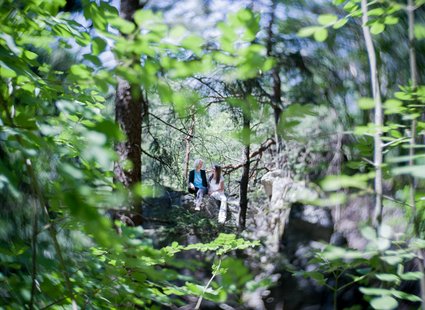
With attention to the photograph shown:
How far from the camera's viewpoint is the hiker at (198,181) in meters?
2.61

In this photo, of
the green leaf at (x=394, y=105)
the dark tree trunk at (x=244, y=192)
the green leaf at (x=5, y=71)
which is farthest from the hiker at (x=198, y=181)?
the green leaf at (x=5, y=71)

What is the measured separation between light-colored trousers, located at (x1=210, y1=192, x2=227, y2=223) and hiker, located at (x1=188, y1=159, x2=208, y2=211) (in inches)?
3.1

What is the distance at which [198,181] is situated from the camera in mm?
2625

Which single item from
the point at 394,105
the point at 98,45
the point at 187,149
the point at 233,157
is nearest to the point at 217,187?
the point at 233,157

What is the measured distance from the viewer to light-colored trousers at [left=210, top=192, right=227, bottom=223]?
8.75 ft

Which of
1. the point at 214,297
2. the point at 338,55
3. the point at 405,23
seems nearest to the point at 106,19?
the point at 214,297

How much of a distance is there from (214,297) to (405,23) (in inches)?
64.2

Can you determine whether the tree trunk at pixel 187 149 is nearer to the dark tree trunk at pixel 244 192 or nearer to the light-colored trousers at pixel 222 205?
the light-colored trousers at pixel 222 205

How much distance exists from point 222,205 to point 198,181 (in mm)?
230

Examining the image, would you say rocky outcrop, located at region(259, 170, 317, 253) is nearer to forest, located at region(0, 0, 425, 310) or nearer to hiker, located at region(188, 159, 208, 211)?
forest, located at region(0, 0, 425, 310)

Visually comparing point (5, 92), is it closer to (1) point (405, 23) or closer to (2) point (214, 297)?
(2) point (214, 297)

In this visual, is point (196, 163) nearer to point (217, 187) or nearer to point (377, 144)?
point (217, 187)

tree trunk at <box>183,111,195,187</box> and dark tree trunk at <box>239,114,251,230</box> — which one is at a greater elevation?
tree trunk at <box>183,111,195,187</box>

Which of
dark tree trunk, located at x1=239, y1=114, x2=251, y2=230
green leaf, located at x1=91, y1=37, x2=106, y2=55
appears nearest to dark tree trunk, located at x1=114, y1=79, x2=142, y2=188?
dark tree trunk, located at x1=239, y1=114, x2=251, y2=230
